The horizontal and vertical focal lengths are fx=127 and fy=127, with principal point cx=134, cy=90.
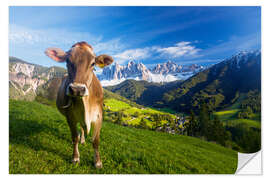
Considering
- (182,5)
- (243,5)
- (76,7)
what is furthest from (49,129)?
(243,5)

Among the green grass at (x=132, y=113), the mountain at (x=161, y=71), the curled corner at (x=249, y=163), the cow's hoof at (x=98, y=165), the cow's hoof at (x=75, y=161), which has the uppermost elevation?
the mountain at (x=161, y=71)

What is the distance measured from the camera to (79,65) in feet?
6.17

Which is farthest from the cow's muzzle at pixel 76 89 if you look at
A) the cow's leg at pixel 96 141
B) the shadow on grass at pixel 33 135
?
the shadow on grass at pixel 33 135

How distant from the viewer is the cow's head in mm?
1723

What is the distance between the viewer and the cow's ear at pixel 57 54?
214 centimetres

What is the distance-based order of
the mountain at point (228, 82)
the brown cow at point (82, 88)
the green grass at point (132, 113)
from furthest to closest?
the green grass at point (132, 113) < the mountain at point (228, 82) < the brown cow at point (82, 88)

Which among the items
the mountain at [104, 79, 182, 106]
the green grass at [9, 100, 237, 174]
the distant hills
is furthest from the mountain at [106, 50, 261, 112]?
the mountain at [104, 79, 182, 106]

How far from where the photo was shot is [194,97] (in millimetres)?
13922

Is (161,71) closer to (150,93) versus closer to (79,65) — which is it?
(150,93)

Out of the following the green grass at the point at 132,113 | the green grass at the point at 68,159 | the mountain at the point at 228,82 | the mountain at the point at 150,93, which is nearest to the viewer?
the green grass at the point at 68,159

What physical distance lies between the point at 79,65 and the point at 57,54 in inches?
23.9

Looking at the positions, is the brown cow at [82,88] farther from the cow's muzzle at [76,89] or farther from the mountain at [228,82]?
the mountain at [228,82]

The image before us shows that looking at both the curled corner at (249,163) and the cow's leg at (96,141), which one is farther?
the curled corner at (249,163)

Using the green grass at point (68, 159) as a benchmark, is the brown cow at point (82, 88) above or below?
above
